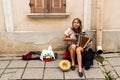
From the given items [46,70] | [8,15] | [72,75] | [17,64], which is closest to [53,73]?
[46,70]

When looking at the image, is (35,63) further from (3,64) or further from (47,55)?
(3,64)

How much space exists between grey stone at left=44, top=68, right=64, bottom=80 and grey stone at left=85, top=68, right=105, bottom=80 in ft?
1.64

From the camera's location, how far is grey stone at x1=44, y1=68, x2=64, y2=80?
358cm

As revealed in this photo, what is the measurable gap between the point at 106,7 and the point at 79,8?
0.63 metres

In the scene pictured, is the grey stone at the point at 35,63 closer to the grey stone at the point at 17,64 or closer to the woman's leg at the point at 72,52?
the grey stone at the point at 17,64

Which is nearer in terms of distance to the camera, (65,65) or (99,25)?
(65,65)

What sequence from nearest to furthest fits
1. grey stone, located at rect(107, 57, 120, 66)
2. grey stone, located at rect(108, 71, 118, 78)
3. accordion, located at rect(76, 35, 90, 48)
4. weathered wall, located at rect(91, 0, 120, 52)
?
1. grey stone, located at rect(108, 71, 118, 78)
2. accordion, located at rect(76, 35, 90, 48)
3. grey stone, located at rect(107, 57, 120, 66)
4. weathered wall, located at rect(91, 0, 120, 52)

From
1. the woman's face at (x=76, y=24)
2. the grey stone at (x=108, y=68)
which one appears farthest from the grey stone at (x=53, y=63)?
the grey stone at (x=108, y=68)

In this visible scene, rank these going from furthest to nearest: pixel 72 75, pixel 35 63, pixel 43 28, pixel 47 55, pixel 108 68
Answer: pixel 43 28, pixel 47 55, pixel 35 63, pixel 108 68, pixel 72 75

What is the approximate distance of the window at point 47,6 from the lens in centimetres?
434

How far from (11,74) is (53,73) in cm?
81

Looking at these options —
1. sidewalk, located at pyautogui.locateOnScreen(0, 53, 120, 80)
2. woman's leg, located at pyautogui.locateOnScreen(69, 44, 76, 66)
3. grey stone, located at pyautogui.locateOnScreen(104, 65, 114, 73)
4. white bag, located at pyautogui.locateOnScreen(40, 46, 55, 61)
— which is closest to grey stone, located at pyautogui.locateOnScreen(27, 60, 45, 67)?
sidewalk, located at pyautogui.locateOnScreen(0, 53, 120, 80)

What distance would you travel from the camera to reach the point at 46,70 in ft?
12.7

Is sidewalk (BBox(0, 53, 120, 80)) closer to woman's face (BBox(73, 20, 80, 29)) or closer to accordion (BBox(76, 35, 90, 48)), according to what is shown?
accordion (BBox(76, 35, 90, 48))
